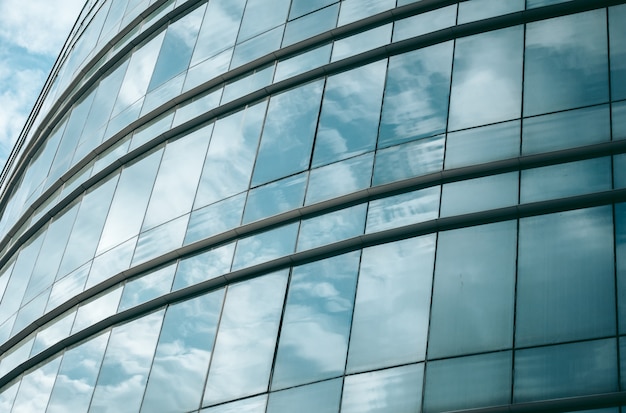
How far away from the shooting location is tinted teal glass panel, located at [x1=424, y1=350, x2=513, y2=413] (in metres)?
18.0

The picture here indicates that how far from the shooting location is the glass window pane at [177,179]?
25.2 meters

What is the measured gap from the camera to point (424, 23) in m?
24.3

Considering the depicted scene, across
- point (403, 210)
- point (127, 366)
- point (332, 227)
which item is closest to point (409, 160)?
point (403, 210)

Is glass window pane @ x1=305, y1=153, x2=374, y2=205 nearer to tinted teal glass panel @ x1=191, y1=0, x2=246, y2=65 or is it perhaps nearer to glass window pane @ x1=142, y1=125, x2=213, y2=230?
glass window pane @ x1=142, y1=125, x2=213, y2=230

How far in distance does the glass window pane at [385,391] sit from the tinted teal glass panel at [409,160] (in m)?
4.32

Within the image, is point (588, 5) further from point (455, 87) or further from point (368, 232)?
point (368, 232)

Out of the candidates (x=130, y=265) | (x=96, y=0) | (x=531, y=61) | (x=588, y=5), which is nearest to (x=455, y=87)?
(x=531, y=61)

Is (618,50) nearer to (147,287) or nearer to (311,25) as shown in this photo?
(311,25)

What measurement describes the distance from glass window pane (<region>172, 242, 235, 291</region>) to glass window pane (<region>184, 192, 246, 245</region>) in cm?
41

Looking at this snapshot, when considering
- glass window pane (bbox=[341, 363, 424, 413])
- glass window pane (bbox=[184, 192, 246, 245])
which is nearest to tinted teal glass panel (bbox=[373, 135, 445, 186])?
glass window pane (bbox=[184, 192, 246, 245])

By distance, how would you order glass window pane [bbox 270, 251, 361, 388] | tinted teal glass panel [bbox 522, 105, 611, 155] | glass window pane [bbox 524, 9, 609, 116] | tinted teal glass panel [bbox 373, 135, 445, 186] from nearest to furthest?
glass window pane [bbox 270, 251, 361, 388], tinted teal glass panel [bbox 522, 105, 611, 155], glass window pane [bbox 524, 9, 609, 116], tinted teal glass panel [bbox 373, 135, 445, 186]

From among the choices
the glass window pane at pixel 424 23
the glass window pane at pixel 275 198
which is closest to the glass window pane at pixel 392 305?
the glass window pane at pixel 275 198

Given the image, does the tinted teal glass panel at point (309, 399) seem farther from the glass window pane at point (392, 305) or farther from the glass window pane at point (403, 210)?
the glass window pane at point (403, 210)

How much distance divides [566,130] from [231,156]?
25.6ft
